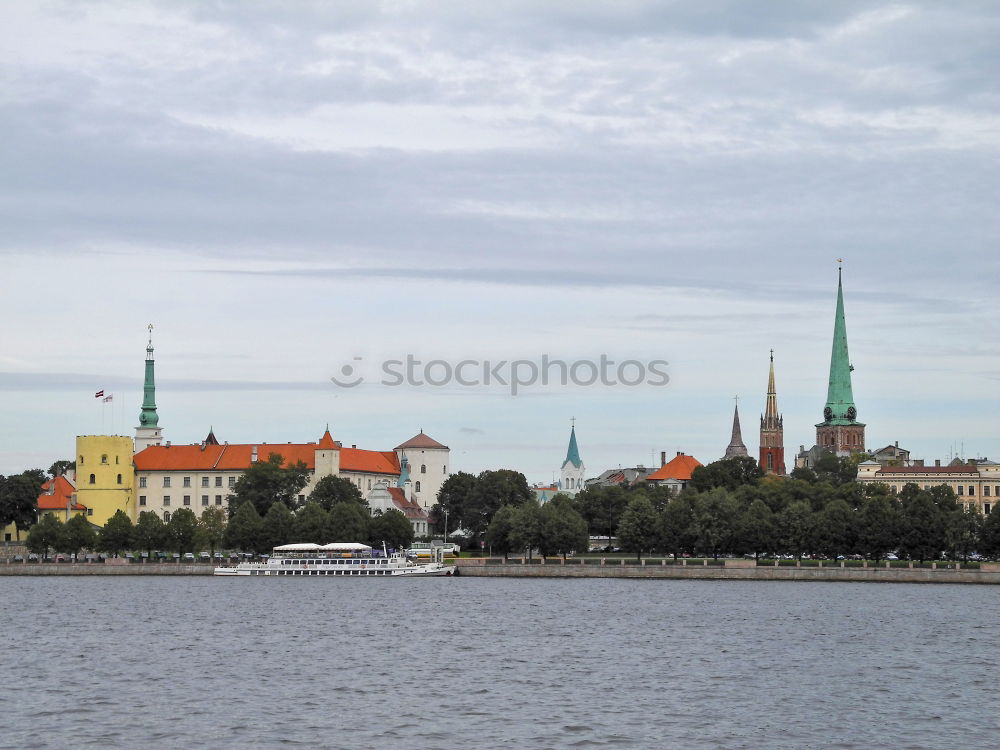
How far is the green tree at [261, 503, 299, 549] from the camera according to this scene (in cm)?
12750

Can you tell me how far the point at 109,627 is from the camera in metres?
68.1

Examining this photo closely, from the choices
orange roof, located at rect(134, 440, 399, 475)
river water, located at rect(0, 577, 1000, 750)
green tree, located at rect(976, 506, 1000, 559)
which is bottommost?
river water, located at rect(0, 577, 1000, 750)

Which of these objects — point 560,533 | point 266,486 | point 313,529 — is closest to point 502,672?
point 560,533

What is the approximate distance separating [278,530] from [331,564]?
8.37 meters

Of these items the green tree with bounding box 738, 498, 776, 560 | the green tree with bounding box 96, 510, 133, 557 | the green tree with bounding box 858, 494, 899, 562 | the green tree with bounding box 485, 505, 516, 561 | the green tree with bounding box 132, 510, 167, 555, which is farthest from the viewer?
the green tree with bounding box 96, 510, 133, 557

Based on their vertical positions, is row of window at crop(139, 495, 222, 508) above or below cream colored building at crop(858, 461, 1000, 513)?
below

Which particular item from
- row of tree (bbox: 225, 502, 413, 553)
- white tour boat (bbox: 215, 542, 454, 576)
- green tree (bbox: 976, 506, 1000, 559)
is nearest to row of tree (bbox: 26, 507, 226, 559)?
row of tree (bbox: 225, 502, 413, 553)

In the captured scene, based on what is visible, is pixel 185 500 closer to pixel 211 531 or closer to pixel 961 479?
pixel 211 531

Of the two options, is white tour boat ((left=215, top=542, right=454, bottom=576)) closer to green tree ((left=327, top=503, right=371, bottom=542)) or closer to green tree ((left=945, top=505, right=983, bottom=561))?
green tree ((left=327, top=503, right=371, bottom=542))

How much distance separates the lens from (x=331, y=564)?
4781 inches

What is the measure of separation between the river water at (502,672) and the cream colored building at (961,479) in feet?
305

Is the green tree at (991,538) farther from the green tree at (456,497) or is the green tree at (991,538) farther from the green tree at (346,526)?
the green tree at (456,497)

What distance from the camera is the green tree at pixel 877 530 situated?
4336 inches

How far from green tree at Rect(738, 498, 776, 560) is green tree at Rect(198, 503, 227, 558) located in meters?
38.8
